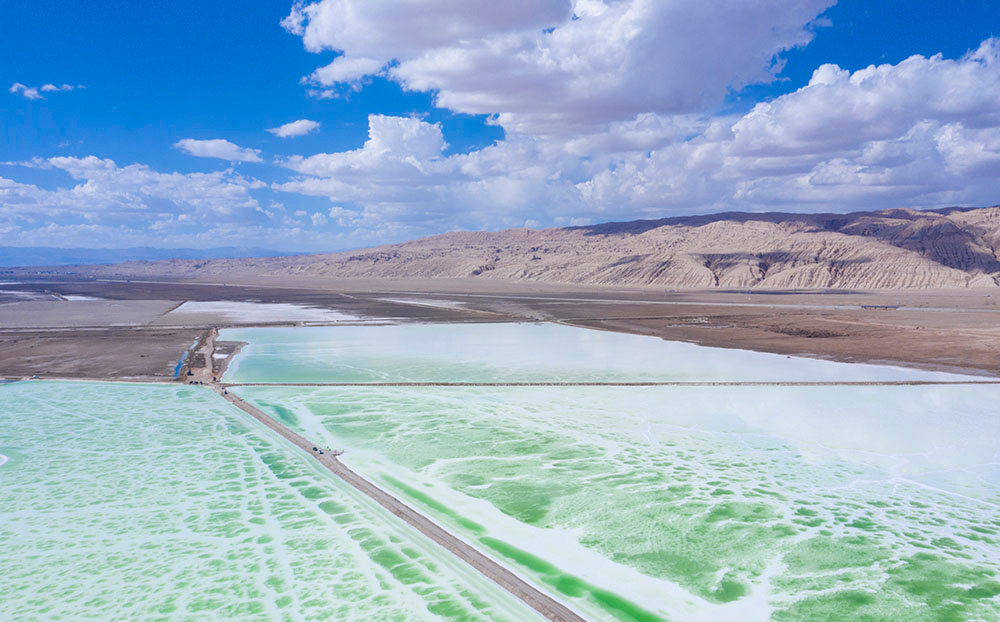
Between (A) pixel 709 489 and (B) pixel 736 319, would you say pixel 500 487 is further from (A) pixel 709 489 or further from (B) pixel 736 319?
(B) pixel 736 319

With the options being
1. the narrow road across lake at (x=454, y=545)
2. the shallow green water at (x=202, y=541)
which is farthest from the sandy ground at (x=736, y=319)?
the narrow road across lake at (x=454, y=545)

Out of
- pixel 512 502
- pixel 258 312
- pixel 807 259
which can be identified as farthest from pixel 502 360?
pixel 807 259

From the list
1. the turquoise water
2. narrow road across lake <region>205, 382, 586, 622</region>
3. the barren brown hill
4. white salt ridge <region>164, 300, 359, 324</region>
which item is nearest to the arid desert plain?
narrow road across lake <region>205, 382, 586, 622</region>

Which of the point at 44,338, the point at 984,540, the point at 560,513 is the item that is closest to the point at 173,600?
the point at 560,513

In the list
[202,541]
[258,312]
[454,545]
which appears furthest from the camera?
[258,312]

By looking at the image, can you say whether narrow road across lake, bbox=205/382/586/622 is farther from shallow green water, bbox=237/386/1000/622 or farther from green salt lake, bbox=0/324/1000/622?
shallow green water, bbox=237/386/1000/622

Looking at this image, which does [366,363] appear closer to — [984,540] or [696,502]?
[696,502]
